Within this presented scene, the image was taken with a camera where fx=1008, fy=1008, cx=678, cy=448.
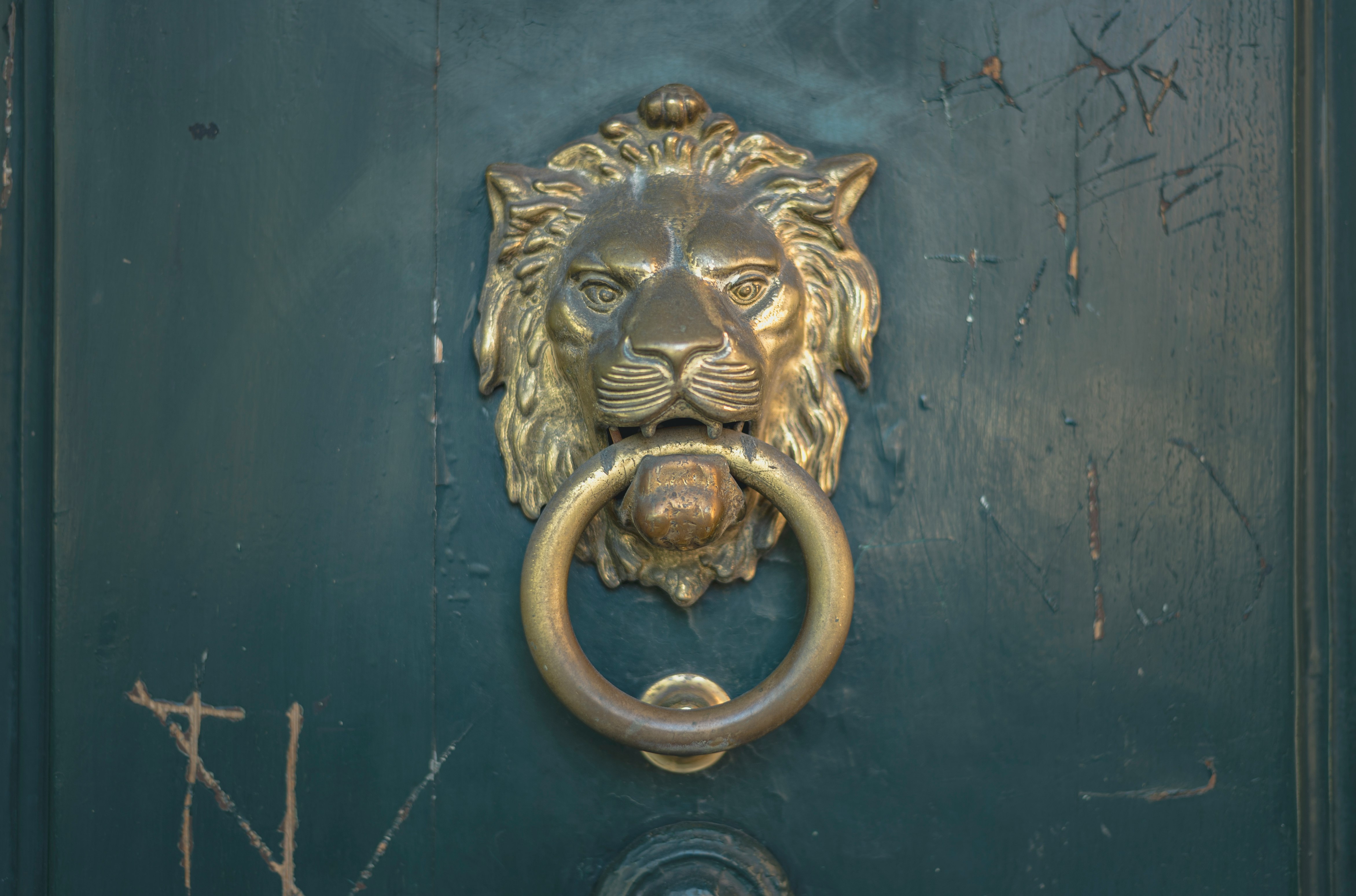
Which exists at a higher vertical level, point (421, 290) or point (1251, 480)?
point (421, 290)

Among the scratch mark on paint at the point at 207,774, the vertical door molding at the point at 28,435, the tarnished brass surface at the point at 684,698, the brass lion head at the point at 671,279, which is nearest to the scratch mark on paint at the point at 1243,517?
the brass lion head at the point at 671,279

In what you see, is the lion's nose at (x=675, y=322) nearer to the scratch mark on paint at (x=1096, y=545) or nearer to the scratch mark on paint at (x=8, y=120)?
the scratch mark on paint at (x=1096, y=545)

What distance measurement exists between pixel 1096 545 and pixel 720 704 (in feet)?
0.88

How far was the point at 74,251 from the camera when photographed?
0.66m

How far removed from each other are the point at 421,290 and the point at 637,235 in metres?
0.16

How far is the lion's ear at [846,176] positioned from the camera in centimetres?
63

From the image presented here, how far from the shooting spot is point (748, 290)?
60 centimetres

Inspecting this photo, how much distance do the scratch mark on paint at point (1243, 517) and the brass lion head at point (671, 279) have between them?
0.22m

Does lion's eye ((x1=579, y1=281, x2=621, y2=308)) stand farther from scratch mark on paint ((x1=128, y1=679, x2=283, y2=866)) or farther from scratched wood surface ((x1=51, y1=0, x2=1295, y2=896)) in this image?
scratch mark on paint ((x1=128, y1=679, x2=283, y2=866))

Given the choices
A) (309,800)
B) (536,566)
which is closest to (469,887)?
(309,800)

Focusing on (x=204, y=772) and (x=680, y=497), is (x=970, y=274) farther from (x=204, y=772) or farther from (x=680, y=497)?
(x=204, y=772)

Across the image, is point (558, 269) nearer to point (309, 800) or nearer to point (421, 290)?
point (421, 290)

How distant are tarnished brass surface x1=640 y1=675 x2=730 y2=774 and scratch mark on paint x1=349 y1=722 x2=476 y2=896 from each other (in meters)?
0.12

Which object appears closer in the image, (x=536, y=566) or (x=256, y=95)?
(x=536, y=566)
